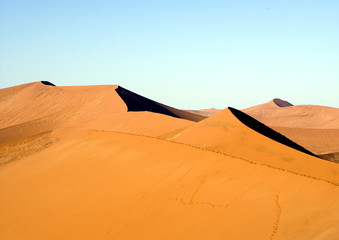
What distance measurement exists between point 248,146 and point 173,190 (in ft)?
16.2

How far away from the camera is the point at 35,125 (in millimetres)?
36312

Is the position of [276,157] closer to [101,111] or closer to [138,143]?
[138,143]

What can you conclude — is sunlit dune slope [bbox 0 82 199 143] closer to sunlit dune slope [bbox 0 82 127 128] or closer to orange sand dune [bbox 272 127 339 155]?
sunlit dune slope [bbox 0 82 127 128]

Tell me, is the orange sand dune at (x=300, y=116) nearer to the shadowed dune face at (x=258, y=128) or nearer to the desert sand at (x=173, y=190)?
the shadowed dune face at (x=258, y=128)

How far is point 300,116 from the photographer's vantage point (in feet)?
235

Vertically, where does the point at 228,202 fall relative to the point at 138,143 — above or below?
below

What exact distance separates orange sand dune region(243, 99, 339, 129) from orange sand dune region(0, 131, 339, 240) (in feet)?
177

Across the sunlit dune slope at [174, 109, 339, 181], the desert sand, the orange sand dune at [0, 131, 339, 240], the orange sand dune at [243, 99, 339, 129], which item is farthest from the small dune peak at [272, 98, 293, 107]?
the orange sand dune at [0, 131, 339, 240]

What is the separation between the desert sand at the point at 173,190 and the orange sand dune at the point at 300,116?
5142cm

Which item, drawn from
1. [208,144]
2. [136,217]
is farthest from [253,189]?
[208,144]

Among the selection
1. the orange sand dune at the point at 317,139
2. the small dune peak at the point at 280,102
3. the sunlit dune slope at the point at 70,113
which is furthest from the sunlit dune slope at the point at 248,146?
the small dune peak at the point at 280,102

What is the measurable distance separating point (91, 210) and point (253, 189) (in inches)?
143

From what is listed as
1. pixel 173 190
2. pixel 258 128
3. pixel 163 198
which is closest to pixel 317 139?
pixel 258 128

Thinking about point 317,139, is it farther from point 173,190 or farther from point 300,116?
point 300,116
